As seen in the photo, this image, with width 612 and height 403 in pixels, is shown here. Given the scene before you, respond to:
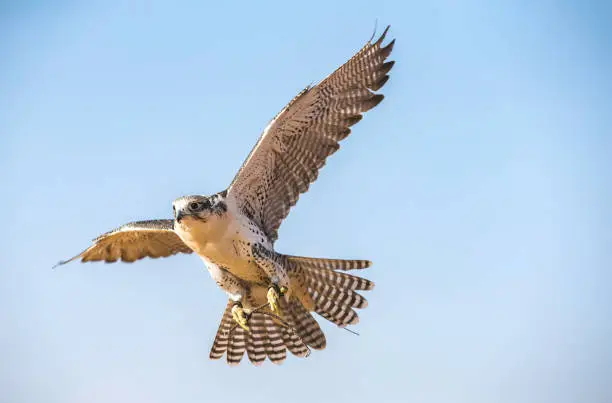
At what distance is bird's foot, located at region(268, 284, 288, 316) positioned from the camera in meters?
12.5

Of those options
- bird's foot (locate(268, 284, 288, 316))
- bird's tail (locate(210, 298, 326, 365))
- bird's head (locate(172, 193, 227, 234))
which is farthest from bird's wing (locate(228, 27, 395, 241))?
bird's tail (locate(210, 298, 326, 365))

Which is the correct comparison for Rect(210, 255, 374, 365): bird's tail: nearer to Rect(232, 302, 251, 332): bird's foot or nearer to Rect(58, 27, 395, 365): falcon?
Rect(58, 27, 395, 365): falcon

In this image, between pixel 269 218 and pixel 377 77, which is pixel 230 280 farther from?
pixel 377 77

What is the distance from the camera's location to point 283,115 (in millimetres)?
12734

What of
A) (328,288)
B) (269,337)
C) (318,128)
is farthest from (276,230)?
(269,337)

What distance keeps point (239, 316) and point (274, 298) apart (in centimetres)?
61

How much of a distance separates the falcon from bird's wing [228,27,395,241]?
12mm

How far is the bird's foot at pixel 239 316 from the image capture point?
42.6ft

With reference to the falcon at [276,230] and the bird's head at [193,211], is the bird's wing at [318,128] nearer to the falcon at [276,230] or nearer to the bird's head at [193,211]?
the falcon at [276,230]

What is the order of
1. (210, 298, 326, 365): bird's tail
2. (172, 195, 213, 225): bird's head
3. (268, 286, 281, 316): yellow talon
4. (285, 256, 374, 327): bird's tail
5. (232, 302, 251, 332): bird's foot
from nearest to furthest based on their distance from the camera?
1. (172, 195, 213, 225): bird's head
2. (268, 286, 281, 316): yellow talon
3. (232, 302, 251, 332): bird's foot
4. (285, 256, 374, 327): bird's tail
5. (210, 298, 326, 365): bird's tail

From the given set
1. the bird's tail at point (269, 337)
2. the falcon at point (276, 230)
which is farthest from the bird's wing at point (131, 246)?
the bird's tail at point (269, 337)

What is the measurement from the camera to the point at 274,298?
1262 cm

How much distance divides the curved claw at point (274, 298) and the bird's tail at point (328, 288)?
79 centimetres

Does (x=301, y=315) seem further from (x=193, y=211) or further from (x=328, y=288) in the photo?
(x=193, y=211)
